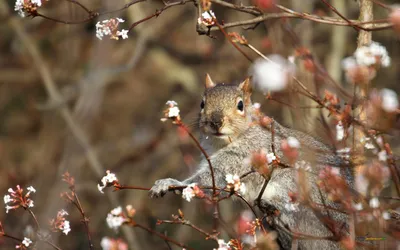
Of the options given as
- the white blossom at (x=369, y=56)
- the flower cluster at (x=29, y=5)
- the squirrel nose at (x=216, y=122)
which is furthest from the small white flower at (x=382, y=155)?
the squirrel nose at (x=216, y=122)

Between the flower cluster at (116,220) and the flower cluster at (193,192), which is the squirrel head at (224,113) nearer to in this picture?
the flower cluster at (193,192)

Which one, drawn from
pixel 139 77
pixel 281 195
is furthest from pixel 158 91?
pixel 281 195

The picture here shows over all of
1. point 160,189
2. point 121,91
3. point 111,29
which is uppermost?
point 121,91

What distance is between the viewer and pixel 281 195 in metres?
3.41

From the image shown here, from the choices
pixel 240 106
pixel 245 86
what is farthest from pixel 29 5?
pixel 245 86

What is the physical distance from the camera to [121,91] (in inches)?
372

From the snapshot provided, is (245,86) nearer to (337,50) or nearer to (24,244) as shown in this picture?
(24,244)

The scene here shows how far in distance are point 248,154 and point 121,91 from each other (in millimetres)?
5934

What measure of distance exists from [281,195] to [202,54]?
4.77 meters

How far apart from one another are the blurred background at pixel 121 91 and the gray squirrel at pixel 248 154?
2384mm

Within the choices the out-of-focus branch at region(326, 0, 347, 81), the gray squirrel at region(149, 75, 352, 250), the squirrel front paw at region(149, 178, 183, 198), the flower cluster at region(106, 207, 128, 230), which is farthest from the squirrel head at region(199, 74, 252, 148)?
the out-of-focus branch at region(326, 0, 347, 81)

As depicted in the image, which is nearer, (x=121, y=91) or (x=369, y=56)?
(x=369, y=56)

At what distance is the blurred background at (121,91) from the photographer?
6.76 meters

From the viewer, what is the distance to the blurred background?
6758 mm
